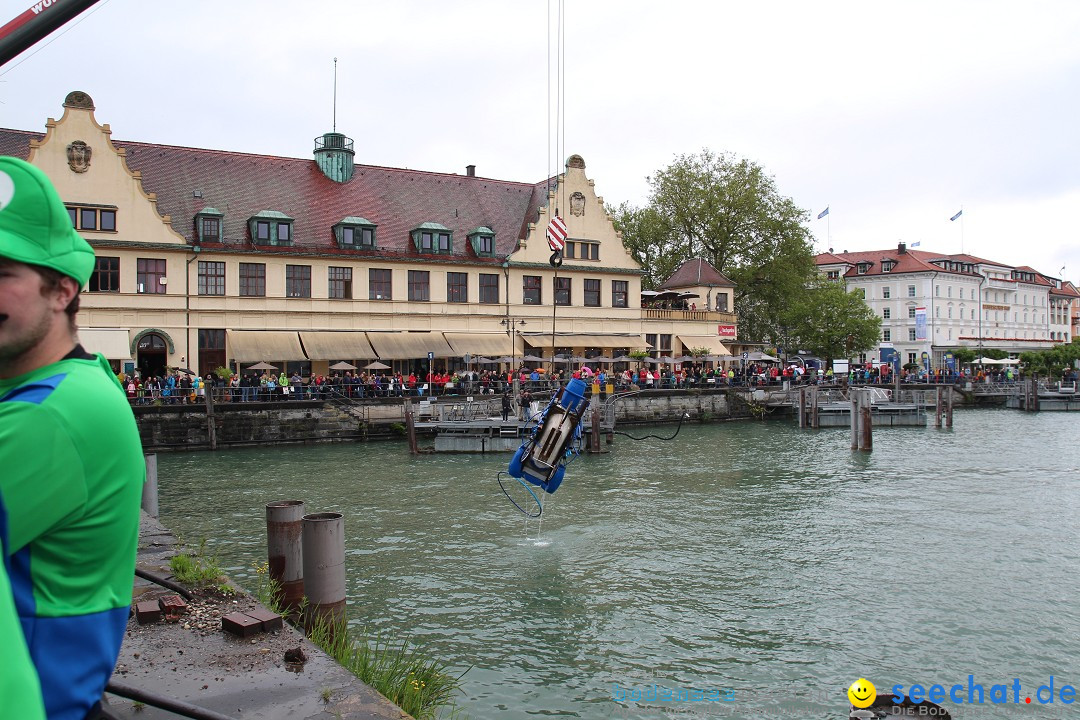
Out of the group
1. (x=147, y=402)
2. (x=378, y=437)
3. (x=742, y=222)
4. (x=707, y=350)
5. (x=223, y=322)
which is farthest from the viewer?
(x=742, y=222)

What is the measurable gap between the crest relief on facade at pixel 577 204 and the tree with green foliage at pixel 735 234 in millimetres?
20947

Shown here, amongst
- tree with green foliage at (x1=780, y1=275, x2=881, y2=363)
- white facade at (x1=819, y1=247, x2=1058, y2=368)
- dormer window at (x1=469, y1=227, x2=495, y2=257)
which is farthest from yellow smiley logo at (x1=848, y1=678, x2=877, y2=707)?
white facade at (x1=819, y1=247, x2=1058, y2=368)

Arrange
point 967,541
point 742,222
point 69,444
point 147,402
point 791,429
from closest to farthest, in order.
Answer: point 69,444 → point 967,541 → point 147,402 → point 791,429 → point 742,222

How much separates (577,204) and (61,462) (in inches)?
2109

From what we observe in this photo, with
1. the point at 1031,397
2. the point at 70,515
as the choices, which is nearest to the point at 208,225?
the point at 70,515

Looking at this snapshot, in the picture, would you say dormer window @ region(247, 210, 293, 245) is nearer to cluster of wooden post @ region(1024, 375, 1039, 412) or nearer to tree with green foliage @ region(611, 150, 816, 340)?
tree with green foliage @ region(611, 150, 816, 340)

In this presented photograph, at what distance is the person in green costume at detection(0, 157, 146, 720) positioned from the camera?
1905 millimetres

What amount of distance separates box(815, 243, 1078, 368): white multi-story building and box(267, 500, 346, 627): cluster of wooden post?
90.9m

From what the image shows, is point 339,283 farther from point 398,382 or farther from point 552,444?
point 552,444

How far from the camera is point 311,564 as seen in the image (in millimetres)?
8922

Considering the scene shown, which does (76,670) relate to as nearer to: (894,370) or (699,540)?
(699,540)

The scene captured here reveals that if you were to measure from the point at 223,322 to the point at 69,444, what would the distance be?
4466cm

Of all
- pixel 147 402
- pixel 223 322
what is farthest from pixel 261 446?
pixel 223 322

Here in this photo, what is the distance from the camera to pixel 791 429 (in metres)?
46.8
